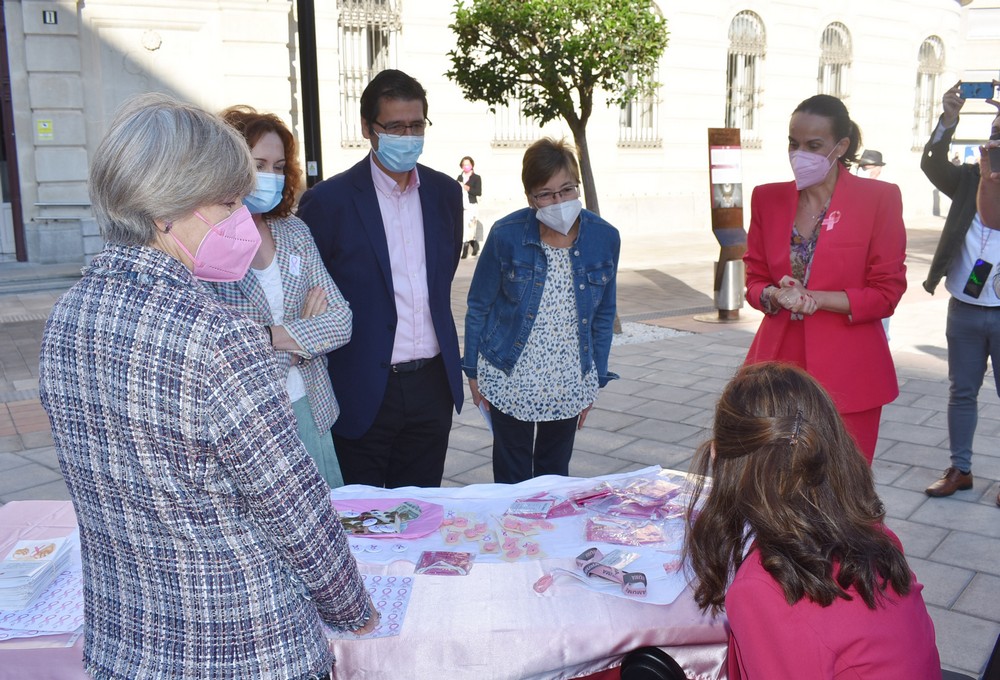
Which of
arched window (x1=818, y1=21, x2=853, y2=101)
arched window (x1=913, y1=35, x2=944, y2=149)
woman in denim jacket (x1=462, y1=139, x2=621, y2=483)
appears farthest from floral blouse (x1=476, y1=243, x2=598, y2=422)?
arched window (x1=913, y1=35, x2=944, y2=149)

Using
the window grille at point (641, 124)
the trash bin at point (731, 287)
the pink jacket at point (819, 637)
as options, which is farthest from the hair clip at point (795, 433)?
the window grille at point (641, 124)

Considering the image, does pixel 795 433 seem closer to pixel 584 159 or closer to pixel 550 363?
pixel 550 363

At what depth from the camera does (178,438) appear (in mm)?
1443

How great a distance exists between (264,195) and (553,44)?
5032 mm

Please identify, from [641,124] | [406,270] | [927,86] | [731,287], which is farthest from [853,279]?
[927,86]

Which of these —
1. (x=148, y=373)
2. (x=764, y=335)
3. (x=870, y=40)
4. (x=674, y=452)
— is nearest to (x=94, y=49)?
(x=674, y=452)

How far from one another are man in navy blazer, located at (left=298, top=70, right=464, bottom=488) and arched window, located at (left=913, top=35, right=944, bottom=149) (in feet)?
77.6

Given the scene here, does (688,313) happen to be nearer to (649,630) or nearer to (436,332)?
(436,332)

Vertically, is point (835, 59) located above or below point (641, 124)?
above

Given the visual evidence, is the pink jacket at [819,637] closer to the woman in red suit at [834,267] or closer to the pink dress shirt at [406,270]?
the woman in red suit at [834,267]

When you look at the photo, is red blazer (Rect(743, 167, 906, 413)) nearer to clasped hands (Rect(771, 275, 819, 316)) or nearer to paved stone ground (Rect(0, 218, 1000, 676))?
clasped hands (Rect(771, 275, 819, 316))

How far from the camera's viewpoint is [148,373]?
56.5 inches

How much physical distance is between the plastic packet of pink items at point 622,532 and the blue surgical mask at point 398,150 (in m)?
1.43

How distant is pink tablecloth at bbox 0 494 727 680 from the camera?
200 centimetres
